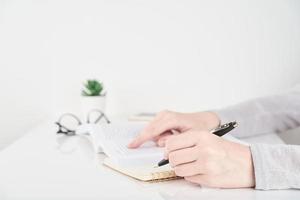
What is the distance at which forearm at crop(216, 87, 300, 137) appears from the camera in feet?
3.67

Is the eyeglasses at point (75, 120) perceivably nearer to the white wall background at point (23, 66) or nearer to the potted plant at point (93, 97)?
the potted plant at point (93, 97)

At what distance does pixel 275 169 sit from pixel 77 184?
1.05 feet

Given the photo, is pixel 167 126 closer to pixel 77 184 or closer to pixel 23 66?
pixel 77 184

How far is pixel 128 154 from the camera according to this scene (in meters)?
0.78

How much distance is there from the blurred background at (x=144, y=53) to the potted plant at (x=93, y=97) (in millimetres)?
112

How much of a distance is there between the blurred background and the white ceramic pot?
13cm

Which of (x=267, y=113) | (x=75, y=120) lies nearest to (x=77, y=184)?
(x=267, y=113)

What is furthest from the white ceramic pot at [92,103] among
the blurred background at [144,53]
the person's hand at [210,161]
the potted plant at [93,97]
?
the person's hand at [210,161]

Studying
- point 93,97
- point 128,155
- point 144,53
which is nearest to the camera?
point 128,155

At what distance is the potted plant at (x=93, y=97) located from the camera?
138 cm

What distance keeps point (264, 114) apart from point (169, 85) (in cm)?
47

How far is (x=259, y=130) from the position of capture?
1.15 metres

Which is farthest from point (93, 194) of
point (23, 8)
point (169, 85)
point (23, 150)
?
point (23, 8)

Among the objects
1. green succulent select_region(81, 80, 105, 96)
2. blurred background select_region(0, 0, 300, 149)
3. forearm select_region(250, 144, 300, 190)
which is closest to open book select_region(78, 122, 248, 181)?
forearm select_region(250, 144, 300, 190)
